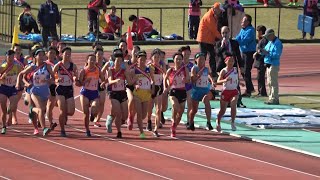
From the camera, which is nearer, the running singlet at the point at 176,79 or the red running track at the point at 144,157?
the red running track at the point at 144,157

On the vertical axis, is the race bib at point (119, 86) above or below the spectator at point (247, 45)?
below

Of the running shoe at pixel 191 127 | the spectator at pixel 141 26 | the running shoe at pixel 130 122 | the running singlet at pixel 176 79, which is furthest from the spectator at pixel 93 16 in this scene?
the running singlet at pixel 176 79

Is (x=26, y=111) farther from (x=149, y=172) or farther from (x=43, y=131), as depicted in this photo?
(x=149, y=172)

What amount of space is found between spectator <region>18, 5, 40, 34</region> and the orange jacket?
37.0 ft

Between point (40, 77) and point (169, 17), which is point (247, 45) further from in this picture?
point (169, 17)

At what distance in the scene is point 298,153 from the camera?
2348 centimetres

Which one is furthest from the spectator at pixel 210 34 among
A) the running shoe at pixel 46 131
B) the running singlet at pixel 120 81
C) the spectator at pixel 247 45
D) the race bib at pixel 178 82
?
the running shoe at pixel 46 131

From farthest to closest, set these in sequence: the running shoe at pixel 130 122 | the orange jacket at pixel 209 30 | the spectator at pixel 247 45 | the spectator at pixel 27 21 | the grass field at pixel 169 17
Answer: the grass field at pixel 169 17 → the spectator at pixel 27 21 → the orange jacket at pixel 209 30 → the spectator at pixel 247 45 → the running shoe at pixel 130 122

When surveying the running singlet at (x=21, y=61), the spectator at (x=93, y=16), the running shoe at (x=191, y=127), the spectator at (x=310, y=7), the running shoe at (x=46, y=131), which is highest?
the spectator at (x=310, y=7)

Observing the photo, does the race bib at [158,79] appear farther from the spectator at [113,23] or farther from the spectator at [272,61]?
the spectator at [113,23]

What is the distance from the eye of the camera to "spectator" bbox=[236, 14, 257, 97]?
103 ft

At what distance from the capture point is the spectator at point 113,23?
42.8 m

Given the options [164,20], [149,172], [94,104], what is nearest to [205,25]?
[94,104]

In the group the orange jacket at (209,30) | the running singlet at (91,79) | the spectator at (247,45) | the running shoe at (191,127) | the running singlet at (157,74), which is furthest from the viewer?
the orange jacket at (209,30)
